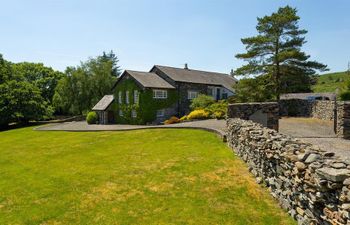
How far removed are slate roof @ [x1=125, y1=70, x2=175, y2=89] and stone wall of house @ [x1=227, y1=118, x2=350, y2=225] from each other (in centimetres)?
2669

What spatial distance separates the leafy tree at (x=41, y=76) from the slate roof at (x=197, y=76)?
35.9 meters

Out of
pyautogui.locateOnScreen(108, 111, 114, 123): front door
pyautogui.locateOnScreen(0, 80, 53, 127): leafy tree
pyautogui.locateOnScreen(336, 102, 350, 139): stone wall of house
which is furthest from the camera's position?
pyautogui.locateOnScreen(0, 80, 53, 127): leafy tree

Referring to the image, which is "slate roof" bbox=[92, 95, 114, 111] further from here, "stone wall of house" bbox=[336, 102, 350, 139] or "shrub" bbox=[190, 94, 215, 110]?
"stone wall of house" bbox=[336, 102, 350, 139]

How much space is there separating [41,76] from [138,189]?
2641 inches

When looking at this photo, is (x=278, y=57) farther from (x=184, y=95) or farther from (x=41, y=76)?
(x=41, y=76)

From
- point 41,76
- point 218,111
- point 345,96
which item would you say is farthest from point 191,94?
point 41,76

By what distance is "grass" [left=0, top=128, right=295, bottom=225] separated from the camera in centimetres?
760

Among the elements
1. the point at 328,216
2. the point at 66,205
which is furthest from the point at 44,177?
the point at 328,216

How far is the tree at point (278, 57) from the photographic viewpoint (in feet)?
106

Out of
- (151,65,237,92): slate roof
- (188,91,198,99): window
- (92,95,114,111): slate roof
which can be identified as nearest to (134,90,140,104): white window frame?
(151,65,237,92): slate roof

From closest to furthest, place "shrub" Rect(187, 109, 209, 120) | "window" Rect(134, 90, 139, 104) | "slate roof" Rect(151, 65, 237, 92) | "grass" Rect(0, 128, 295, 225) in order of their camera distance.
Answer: "grass" Rect(0, 128, 295, 225) < "shrub" Rect(187, 109, 209, 120) < "window" Rect(134, 90, 139, 104) < "slate roof" Rect(151, 65, 237, 92)

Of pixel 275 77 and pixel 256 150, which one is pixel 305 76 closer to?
pixel 275 77

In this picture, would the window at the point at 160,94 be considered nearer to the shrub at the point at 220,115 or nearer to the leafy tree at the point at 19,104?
the shrub at the point at 220,115

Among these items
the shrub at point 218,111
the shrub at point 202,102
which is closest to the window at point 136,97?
the shrub at point 202,102
